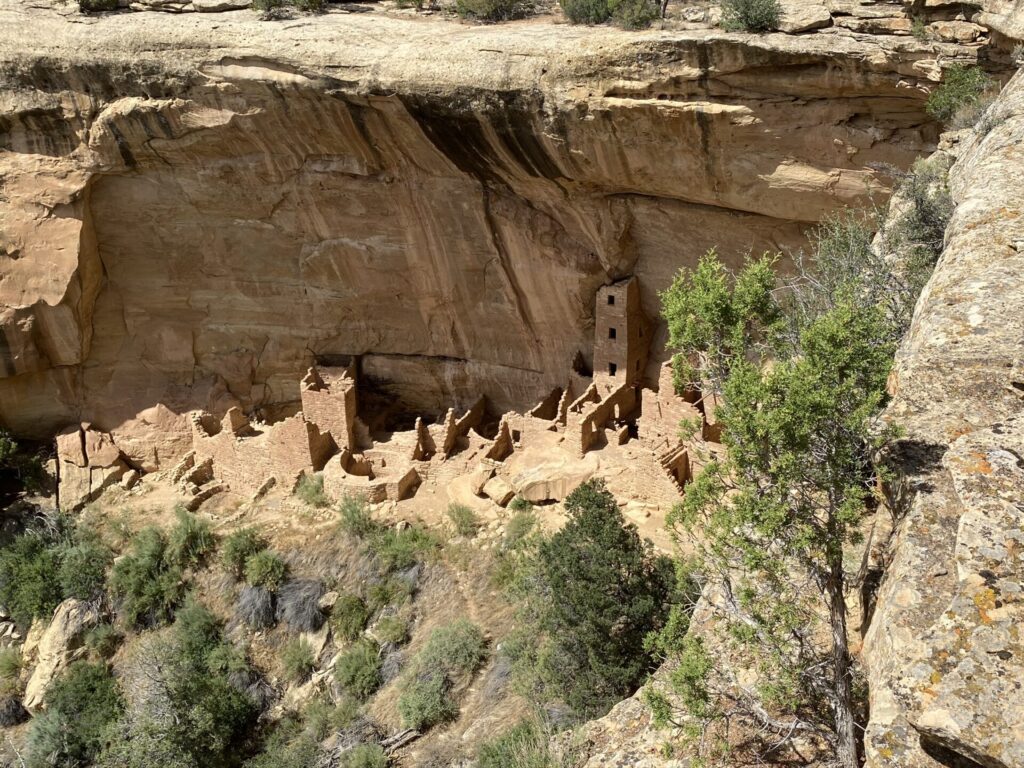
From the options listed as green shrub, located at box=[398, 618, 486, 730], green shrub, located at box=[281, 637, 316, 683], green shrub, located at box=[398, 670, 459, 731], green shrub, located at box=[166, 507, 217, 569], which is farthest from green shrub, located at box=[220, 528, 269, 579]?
green shrub, located at box=[398, 670, 459, 731]

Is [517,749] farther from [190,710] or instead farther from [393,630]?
[190,710]

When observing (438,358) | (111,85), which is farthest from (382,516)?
(111,85)

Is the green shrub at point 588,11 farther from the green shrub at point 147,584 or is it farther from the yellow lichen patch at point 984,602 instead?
the yellow lichen patch at point 984,602

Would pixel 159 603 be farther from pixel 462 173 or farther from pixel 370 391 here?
pixel 462 173

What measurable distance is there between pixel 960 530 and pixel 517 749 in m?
7.36

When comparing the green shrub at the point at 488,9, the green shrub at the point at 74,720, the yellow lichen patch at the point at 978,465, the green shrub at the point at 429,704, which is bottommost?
the green shrub at the point at 74,720

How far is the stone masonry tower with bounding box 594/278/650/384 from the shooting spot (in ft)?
48.3

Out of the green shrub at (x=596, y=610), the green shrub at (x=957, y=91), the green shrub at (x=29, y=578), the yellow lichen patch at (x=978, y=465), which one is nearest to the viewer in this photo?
the yellow lichen patch at (x=978, y=465)

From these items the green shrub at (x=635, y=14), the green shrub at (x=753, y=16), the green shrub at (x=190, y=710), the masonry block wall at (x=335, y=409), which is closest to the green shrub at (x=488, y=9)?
the green shrub at (x=635, y=14)

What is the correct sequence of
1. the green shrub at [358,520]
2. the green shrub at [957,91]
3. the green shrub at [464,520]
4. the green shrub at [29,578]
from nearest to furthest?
the green shrub at [957,91] → the green shrub at [464,520] → the green shrub at [358,520] → the green shrub at [29,578]

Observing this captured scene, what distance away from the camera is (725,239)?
44.8ft

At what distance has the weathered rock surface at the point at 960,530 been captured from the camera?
11.0 ft

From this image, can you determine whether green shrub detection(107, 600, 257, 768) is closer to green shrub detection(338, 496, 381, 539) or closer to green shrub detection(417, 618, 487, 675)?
green shrub detection(338, 496, 381, 539)

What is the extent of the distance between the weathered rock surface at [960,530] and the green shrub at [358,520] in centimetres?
1060
